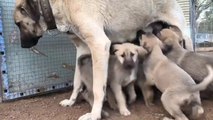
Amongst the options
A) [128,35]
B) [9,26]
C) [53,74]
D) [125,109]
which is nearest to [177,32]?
[128,35]

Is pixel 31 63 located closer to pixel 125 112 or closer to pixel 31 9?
pixel 31 9

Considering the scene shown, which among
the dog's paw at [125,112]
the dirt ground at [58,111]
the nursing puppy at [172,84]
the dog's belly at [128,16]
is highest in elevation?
the dog's belly at [128,16]

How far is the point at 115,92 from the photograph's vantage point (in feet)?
10.3

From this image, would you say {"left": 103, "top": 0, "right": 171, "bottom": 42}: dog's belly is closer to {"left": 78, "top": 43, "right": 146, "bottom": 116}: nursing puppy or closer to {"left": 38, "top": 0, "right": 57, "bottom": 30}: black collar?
{"left": 78, "top": 43, "right": 146, "bottom": 116}: nursing puppy

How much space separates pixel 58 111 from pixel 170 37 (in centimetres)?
151

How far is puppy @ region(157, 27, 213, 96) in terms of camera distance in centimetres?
326

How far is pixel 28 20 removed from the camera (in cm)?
356

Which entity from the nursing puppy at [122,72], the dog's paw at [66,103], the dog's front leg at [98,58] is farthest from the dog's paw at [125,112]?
the dog's paw at [66,103]

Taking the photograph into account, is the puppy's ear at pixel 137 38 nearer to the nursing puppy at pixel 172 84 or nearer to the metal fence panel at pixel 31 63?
the nursing puppy at pixel 172 84

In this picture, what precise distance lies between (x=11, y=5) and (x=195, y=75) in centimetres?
227

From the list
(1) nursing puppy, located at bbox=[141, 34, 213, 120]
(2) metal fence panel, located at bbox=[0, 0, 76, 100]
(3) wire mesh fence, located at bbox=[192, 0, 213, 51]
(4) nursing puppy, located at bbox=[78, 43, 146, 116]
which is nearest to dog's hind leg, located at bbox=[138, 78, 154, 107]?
(1) nursing puppy, located at bbox=[141, 34, 213, 120]

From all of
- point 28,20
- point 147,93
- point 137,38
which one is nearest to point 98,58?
point 147,93

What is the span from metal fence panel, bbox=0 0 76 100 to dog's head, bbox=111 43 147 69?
1163 mm

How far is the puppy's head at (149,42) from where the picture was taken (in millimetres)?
3465
